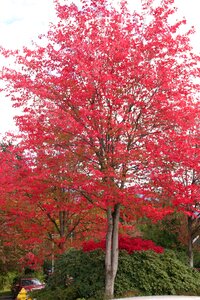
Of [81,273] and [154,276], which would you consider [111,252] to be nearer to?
[81,273]

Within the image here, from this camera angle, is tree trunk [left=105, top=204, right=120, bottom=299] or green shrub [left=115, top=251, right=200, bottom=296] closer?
tree trunk [left=105, top=204, right=120, bottom=299]

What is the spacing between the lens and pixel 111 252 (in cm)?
1327

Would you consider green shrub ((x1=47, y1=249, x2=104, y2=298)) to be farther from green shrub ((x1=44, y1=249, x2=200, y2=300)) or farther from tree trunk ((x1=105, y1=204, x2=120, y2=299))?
tree trunk ((x1=105, y1=204, x2=120, y2=299))

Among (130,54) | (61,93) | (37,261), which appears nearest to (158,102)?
(130,54)

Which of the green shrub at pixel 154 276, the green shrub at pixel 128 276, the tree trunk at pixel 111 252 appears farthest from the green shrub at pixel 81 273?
the green shrub at pixel 154 276

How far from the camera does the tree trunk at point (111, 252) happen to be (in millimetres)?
12625

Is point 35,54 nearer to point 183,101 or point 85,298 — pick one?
point 183,101

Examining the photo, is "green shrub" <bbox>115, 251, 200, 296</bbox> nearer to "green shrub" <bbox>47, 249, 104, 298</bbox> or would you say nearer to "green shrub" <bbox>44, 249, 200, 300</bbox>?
"green shrub" <bbox>44, 249, 200, 300</bbox>

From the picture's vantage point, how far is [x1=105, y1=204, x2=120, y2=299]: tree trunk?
12.6 metres

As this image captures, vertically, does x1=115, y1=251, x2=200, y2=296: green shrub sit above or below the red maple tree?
below

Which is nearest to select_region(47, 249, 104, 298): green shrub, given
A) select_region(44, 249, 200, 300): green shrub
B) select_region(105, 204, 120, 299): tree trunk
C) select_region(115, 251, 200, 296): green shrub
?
select_region(44, 249, 200, 300): green shrub

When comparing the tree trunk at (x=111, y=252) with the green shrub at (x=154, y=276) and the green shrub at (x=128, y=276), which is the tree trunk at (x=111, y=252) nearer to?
the green shrub at (x=128, y=276)

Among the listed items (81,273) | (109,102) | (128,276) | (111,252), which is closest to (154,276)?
(128,276)

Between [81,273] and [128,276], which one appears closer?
[128,276]
